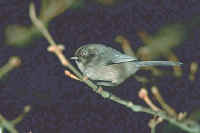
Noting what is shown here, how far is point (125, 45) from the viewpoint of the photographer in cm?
196

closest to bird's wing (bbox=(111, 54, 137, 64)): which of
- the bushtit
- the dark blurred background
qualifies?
the bushtit

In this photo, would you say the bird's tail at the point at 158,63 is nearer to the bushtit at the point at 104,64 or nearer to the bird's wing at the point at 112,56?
the bushtit at the point at 104,64

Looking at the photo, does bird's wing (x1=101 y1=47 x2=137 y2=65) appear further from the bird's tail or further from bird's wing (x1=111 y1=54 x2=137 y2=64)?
the bird's tail

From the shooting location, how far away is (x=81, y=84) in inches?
88.4

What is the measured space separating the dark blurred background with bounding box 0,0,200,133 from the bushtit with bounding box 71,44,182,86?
10cm

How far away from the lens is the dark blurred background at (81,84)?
2.06 m

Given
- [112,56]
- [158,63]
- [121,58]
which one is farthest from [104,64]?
[158,63]

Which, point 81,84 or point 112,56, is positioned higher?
point 112,56

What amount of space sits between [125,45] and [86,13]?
352mm

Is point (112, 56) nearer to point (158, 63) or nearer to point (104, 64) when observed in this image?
point (104, 64)

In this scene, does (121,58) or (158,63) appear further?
(121,58)

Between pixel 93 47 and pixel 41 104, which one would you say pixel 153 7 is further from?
pixel 41 104

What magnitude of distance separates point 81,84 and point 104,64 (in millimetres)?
294

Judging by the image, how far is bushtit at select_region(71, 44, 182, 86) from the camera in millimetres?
2215
